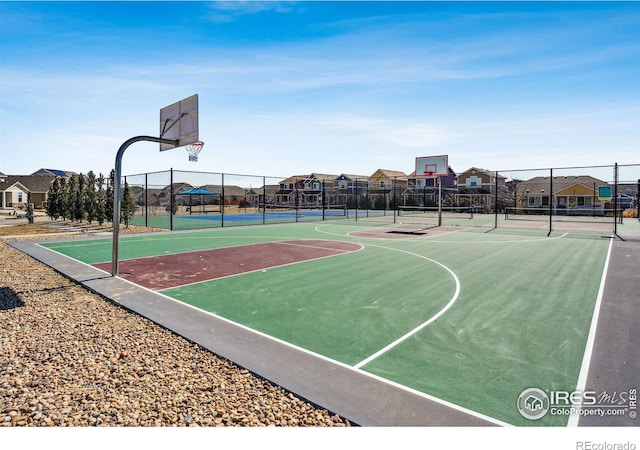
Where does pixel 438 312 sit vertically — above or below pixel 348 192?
below

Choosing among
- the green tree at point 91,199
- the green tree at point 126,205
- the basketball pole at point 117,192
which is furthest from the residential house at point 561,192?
the basketball pole at point 117,192

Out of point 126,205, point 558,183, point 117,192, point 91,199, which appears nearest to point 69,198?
point 91,199

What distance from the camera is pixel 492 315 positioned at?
5.73 meters

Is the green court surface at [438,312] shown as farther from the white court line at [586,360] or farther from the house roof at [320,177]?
the house roof at [320,177]

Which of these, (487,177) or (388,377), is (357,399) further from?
(487,177)

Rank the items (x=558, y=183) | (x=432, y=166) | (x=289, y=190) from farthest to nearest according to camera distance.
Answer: (x=289, y=190)
(x=558, y=183)
(x=432, y=166)

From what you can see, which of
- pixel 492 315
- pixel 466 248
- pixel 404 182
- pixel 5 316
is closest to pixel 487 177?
pixel 404 182

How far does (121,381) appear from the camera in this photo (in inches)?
148

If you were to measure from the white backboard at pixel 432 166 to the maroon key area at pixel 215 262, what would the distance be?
1143cm

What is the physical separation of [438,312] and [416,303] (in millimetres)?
519

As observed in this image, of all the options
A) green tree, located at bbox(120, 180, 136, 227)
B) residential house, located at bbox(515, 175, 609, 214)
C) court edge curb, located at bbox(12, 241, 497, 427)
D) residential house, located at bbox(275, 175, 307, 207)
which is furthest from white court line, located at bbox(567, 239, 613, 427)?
residential house, located at bbox(275, 175, 307, 207)

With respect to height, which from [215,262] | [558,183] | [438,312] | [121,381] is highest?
[558,183]

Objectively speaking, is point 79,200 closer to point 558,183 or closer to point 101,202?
point 101,202

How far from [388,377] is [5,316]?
551cm
